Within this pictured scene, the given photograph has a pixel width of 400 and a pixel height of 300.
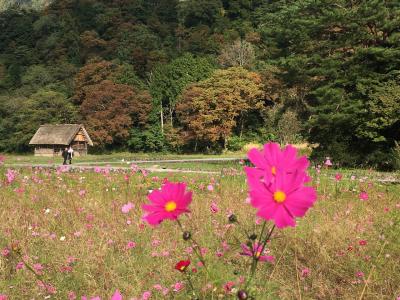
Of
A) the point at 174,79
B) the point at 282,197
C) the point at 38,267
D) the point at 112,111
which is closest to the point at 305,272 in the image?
the point at 38,267

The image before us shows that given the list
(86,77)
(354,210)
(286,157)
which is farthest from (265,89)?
(286,157)

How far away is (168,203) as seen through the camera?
118cm

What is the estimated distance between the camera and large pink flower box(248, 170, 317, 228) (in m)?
0.95

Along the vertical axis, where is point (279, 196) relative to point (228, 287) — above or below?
above

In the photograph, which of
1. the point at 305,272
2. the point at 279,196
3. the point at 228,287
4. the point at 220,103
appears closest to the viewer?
the point at 279,196

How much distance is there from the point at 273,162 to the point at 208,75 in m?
47.1

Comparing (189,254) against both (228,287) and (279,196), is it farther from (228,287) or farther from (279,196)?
(279,196)

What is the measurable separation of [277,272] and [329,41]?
Answer: 20794 mm

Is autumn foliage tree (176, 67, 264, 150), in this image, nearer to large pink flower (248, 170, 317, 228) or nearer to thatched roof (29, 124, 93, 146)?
thatched roof (29, 124, 93, 146)

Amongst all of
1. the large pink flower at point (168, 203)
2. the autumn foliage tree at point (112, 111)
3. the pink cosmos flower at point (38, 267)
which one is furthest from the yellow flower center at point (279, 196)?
the autumn foliage tree at point (112, 111)

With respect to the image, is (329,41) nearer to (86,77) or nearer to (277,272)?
(277,272)

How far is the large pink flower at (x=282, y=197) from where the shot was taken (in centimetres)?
95

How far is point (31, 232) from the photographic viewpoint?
354 cm

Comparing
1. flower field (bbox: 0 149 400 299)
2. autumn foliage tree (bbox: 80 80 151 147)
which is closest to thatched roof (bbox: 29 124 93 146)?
autumn foliage tree (bbox: 80 80 151 147)
